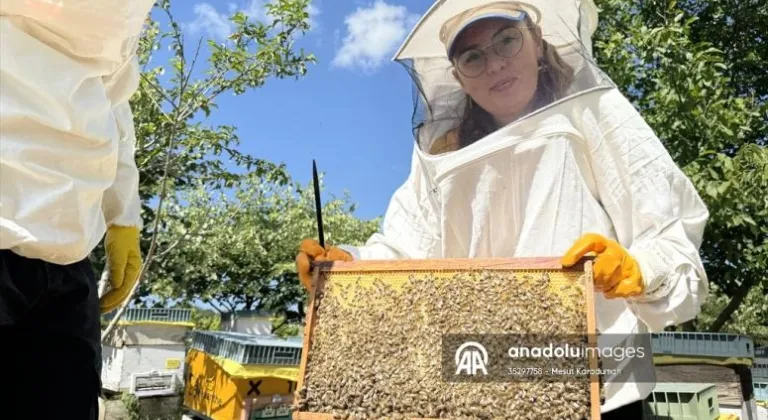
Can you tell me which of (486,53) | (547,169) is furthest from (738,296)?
(486,53)

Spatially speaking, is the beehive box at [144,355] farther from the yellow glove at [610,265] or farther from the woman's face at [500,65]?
the yellow glove at [610,265]

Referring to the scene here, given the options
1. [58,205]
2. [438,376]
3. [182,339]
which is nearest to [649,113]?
[438,376]

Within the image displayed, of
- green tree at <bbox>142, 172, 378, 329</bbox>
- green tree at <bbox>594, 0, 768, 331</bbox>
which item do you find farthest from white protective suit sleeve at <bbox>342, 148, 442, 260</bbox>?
green tree at <bbox>142, 172, 378, 329</bbox>

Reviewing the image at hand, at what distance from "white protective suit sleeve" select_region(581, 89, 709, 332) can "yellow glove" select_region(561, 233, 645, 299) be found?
0.30ft

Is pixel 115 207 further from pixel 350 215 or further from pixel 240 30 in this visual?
pixel 350 215

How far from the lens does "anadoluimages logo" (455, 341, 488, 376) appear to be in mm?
1835

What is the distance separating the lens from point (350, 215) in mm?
16828

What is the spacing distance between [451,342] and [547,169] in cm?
92

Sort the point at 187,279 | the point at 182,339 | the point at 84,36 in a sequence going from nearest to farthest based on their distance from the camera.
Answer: the point at 84,36 → the point at 182,339 → the point at 187,279

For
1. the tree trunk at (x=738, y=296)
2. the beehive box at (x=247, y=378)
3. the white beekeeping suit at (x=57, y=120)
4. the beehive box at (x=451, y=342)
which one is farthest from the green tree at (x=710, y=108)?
the white beekeeping suit at (x=57, y=120)

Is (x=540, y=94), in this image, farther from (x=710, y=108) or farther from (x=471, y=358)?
(x=710, y=108)

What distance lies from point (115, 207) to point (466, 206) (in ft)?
4.78

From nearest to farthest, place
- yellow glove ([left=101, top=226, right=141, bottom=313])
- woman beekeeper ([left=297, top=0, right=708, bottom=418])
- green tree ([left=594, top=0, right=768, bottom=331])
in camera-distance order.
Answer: yellow glove ([left=101, top=226, right=141, bottom=313]) → woman beekeeper ([left=297, top=0, right=708, bottom=418]) → green tree ([left=594, top=0, right=768, bottom=331])

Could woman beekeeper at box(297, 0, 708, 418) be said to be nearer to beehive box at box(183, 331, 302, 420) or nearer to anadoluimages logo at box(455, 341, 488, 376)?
anadoluimages logo at box(455, 341, 488, 376)
